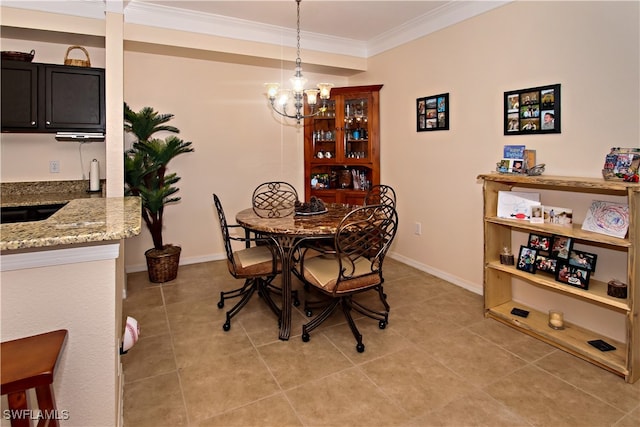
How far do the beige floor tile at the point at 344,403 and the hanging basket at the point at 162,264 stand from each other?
2.25 m

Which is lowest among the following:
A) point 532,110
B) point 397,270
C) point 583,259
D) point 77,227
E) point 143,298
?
point 143,298

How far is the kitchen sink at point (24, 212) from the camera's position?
3078 millimetres

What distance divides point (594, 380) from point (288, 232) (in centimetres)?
203

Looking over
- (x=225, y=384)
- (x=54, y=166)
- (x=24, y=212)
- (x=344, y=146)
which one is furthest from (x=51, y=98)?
(x=344, y=146)

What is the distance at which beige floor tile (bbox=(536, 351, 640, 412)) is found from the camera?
6.64 feet

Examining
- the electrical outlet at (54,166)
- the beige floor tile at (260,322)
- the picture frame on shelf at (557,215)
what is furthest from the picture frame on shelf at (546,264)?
the electrical outlet at (54,166)

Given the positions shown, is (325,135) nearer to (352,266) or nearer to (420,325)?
(352,266)

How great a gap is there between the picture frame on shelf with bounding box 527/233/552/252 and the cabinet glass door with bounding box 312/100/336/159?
269 centimetres

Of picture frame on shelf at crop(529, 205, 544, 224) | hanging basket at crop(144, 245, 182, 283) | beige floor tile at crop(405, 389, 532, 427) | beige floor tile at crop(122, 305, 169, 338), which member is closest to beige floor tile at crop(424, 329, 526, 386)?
beige floor tile at crop(405, 389, 532, 427)

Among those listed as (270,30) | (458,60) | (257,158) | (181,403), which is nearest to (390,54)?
(458,60)

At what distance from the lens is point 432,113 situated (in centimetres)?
390

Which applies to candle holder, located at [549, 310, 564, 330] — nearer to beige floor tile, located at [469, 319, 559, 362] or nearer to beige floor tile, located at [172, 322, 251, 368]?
beige floor tile, located at [469, 319, 559, 362]

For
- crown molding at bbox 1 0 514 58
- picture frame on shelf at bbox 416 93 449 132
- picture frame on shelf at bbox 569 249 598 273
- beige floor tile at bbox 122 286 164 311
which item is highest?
crown molding at bbox 1 0 514 58

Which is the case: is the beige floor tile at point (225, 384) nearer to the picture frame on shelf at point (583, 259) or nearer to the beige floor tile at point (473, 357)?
the beige floor tile at point (473, 357)
